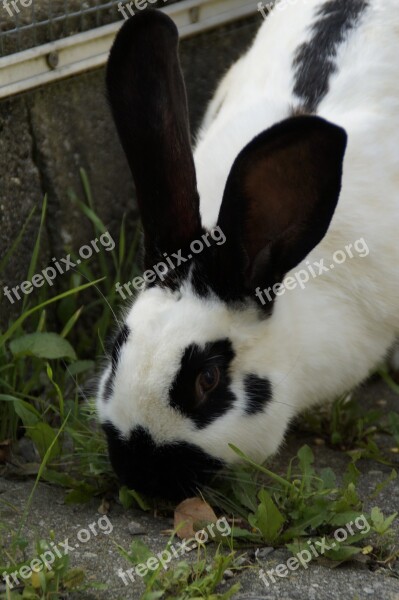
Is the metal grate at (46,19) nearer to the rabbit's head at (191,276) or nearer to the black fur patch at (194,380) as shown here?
the rabbit's head at (191,276)

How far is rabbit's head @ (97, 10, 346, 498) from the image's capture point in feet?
9.99

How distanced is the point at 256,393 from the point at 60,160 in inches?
68.6

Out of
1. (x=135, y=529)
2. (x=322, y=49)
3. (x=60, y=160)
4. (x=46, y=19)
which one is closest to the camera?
(x=135, y=529)

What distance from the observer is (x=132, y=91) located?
331 cm

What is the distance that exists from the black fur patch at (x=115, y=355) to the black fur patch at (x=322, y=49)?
1.16 m

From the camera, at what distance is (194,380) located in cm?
309

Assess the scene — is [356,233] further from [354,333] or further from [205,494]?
[205,494]

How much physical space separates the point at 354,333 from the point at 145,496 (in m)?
0.95

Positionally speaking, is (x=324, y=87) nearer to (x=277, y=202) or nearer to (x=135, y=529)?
(x=277, y=202)

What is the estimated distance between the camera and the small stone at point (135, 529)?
3332 millimetres

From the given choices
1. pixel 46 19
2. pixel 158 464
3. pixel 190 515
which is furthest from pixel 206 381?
pixel 46 19

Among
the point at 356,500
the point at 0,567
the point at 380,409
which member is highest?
the point at 0,567

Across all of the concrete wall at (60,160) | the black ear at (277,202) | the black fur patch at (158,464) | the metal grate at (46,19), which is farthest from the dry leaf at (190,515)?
the metal grate at (46,19)

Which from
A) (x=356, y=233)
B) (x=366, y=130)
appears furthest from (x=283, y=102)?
(x=356, y=233)
